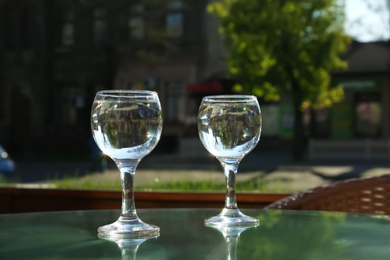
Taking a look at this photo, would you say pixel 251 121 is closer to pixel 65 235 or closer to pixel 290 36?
pixel 65 235

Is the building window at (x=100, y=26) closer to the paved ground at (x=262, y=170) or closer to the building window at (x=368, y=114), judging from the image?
the paved ground at (x=262, y=170)

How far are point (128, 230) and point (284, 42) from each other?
16.1 meters

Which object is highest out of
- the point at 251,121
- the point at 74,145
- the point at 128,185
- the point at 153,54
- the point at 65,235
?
the point at 153,54

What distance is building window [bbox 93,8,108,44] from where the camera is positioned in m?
23.9

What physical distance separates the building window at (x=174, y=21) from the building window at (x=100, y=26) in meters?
2.89

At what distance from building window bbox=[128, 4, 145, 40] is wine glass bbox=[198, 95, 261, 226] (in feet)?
73.8

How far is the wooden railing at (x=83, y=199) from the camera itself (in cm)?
289

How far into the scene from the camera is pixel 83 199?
3.18 metres

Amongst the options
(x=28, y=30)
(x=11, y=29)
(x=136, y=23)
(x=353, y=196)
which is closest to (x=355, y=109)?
(x=136, y=23)

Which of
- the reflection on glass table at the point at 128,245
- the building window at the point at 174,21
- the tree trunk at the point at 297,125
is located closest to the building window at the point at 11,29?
the building window at the point at 174,21

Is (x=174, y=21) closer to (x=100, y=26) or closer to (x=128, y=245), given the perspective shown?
(x=100, y=26)

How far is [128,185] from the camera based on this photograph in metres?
1.16

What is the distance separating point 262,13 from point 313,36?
1756 millimetres

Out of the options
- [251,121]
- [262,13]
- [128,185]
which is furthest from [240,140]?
[262,13]
